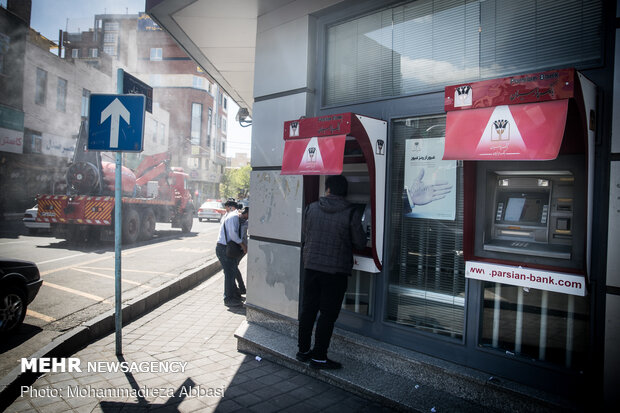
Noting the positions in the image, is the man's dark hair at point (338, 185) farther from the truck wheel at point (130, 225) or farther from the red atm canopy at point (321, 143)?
the truck wheel at point (130, 225)

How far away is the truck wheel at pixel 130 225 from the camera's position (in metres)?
12.9

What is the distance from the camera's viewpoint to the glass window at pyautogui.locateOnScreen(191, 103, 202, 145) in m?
42.0

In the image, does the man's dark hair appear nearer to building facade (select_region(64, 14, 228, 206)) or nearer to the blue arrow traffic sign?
the blue arrow traffic sign

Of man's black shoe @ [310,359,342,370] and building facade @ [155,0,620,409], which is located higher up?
building facade @ [155,0,620,409]

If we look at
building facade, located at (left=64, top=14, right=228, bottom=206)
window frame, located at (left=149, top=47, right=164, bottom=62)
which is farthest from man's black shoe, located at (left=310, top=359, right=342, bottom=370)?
window frame, located at (left=149, top=47, right=164, bottom=62)

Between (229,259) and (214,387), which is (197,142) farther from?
(214,387)

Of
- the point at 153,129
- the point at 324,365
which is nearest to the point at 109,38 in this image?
the point at 153,129

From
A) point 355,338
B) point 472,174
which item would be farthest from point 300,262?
point 472,174

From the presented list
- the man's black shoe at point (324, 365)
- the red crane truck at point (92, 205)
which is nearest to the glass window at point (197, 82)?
the red crane truck at point (92, 205)

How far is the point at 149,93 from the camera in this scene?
4688 millimetres

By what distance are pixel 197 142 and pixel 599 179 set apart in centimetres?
4298

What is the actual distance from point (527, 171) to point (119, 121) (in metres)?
3.92

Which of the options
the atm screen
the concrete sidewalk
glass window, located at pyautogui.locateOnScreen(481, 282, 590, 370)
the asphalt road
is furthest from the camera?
the asphalt road

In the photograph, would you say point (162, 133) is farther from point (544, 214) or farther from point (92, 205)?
point (544, 214)
